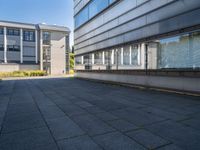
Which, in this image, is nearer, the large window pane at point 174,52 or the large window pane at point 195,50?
the large window pane at point 195,50

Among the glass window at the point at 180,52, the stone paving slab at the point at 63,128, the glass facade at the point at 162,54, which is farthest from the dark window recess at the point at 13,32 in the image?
the stone paving slab at the point at 63,128

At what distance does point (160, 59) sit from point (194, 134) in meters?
6.95

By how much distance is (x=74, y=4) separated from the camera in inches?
925

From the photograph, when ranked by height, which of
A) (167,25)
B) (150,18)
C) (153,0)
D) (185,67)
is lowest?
(185,67)

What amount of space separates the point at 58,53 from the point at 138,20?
108 feet

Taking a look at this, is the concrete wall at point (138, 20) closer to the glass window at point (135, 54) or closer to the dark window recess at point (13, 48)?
the glass window at point (135, 54)

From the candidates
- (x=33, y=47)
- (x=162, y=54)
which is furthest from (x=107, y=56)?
(x=33, y=47)

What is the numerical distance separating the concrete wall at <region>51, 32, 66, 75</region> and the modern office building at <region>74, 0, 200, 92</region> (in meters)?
24.7

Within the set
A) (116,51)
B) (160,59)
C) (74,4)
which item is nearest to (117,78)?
(116,51)

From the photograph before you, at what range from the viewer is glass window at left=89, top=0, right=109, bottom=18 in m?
15.1

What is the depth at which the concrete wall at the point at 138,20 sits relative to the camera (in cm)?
801

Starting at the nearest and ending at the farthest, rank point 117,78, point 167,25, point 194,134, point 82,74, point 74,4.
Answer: point 194,134 → point 167,25 → point 117,78 → point 82,74 → point 74,4

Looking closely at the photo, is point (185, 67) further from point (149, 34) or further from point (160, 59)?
point (149, 34)

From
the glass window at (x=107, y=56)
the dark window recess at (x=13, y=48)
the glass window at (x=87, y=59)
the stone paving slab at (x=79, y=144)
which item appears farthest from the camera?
the dark window recess at (x=13, y=48)
